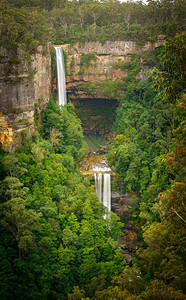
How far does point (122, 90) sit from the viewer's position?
39.4m

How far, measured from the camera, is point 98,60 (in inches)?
1548

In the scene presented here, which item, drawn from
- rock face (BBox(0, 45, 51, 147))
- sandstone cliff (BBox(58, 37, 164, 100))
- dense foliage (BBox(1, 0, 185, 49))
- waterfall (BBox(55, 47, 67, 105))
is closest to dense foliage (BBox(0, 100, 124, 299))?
rock face (BBox(0, 45, 51, 147))

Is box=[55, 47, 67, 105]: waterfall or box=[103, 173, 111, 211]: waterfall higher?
box=[55, 47, 67, 105]: waterfall

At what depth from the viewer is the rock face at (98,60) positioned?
126ft

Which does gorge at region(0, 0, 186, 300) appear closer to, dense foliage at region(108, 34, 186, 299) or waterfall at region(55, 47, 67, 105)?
dense foliage at region(108, 34, 186, 299)

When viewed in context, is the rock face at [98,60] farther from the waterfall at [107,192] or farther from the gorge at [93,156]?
the waterfall at [107,192]

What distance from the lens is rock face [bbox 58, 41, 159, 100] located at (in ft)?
126

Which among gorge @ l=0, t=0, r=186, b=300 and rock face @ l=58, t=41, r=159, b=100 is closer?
gorge @ l=0, t=0, r=186, b=300

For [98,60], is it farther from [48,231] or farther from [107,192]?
[48,231]

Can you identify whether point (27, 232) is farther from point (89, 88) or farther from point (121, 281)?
point (89, 88)

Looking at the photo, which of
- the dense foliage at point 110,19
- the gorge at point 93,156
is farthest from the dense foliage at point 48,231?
the dense foliage at point 110,19

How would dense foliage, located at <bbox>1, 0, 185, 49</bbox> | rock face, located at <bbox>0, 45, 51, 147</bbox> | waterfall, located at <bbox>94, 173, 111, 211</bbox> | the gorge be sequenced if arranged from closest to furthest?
the gorge, rock face, located at <bbox>0, 45, 51, 147</bbox>, waterfall, located at <bbox>94, 173, 111, 211</bbox>, dense foliage, located at <bbox>1, 0, 185, 49</bbox>

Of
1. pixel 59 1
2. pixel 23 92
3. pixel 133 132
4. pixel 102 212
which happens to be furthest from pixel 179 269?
pixel 59 1

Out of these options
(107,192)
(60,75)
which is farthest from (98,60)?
(107,192)
